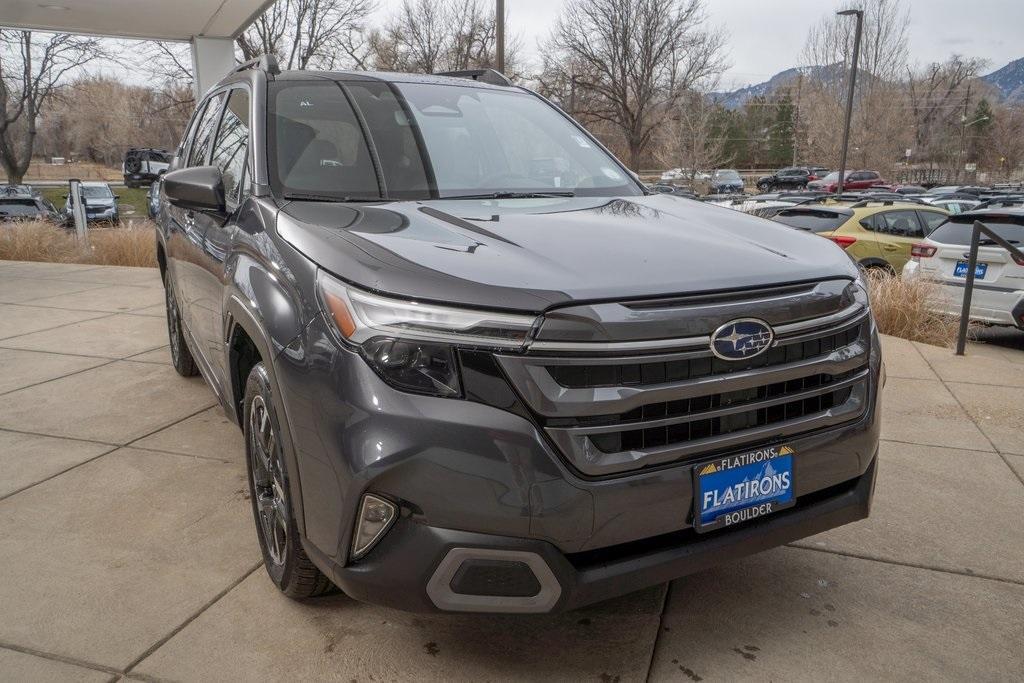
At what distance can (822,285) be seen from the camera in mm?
2426

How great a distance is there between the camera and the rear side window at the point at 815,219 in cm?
1302

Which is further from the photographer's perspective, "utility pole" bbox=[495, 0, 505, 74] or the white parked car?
"utility pole" bbox=[495, 0, 505, 74]

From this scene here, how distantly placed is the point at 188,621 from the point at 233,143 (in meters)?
1.96

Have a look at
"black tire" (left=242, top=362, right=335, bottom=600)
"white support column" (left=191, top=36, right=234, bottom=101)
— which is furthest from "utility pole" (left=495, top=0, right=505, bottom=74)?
"black tire" (left=242, top=362, right=335, bottom=600)

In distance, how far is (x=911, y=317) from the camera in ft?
27.1

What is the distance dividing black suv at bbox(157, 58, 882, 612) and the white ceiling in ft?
40.3

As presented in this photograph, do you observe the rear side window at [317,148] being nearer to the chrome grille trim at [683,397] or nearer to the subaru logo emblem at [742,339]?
the chrome grille trim at [683,397]

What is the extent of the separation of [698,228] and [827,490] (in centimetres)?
93

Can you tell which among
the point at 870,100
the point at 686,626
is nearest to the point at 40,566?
the point at 686,626

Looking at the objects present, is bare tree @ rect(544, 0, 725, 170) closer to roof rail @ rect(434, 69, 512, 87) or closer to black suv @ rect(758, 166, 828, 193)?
black suv @ rect(758, 166, 828, 193)

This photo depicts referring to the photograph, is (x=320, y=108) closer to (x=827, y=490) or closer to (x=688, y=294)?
(x=688, y=294)

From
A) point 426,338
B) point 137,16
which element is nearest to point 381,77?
point 426,338

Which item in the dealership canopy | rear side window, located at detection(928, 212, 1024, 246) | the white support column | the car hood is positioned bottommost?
rear side window, located at detection(928, 212, 1024, 246)

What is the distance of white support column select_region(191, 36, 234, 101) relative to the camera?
15710 mm
